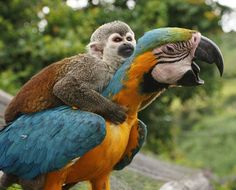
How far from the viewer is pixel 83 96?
2.26 metres

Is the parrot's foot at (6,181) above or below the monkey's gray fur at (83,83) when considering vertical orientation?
below

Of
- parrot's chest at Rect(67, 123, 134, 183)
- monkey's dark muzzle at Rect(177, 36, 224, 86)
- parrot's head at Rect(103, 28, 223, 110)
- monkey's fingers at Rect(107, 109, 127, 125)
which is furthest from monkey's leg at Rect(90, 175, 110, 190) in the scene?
monkey's dark muzzle at Rect(177, 36, 224, 86)

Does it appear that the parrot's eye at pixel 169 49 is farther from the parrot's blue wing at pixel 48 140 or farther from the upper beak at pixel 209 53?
the parrot's blue wing at pixel 48 140

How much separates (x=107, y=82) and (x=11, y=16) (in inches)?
198

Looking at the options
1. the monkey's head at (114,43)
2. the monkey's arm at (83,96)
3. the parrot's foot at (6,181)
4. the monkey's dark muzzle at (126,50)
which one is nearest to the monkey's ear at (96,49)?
the monkey's head at (114,43)

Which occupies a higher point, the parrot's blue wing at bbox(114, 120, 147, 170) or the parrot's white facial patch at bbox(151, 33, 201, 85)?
the parrot's white facial patch at bbox(151, 33, 201, 85)

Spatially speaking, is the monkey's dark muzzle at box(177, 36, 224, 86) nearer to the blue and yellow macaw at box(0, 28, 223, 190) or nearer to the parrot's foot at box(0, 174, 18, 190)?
the blue and yellow macaw at box(0, 28, 223, 190)

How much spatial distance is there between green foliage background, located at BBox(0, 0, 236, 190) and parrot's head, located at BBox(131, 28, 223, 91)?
4097 mm

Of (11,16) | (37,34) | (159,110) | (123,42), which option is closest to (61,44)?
(37,34)

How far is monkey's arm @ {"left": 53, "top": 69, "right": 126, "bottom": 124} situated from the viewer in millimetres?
2254

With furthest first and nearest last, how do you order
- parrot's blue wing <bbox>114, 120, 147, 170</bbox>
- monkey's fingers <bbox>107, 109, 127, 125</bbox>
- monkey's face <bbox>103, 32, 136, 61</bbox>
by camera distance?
parrot's blue wing <bbox>114, 120, 147, 170</bbox>
monkey's face <bbox>103, 32, 136, 61</bbox>
monkey's fingers <bbox>107, 109, 127, 125</bbox>

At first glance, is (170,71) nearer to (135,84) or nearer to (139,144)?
(135,84)

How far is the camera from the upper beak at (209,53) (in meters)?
2.22

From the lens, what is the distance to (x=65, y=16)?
712 cm
